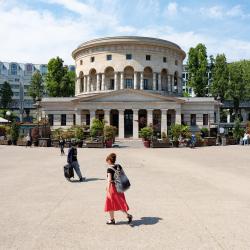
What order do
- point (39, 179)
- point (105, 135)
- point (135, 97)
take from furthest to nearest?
point (135, 97) → point (105, 135) → point (39, 179)

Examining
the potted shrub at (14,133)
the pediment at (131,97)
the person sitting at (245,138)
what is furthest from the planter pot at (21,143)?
the person sitting at (245,138)

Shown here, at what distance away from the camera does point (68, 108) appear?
201ft

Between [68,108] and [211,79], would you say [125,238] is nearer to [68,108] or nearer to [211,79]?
[68,108]

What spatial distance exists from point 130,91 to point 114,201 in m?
48.2

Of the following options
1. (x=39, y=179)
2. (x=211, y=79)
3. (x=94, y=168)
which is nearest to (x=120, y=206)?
(x=39, y=179)

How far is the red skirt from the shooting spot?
799 cm

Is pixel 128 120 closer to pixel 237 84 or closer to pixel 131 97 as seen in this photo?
pixel 131 97

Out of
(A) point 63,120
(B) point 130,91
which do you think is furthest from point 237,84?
(A) point 63,120

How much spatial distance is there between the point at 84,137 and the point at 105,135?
470cm

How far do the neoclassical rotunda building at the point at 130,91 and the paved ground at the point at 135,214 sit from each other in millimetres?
39440

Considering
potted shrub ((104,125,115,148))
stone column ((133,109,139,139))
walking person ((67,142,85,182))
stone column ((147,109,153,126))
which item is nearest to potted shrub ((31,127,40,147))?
potted shrub ((104,125,115,148))

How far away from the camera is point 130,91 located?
183 feet

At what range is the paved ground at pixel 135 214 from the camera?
6.75m

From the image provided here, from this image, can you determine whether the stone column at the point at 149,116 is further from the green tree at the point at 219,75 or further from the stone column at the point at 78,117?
the green tree at the point at 219,75
